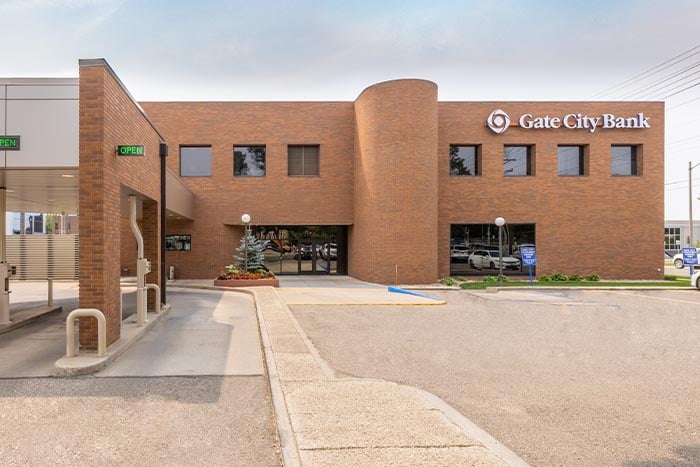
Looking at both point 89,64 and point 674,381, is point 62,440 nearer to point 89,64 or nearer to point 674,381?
point 89,64

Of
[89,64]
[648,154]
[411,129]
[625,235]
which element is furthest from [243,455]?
[648,154]

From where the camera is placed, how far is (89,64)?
283 inches

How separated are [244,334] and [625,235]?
2283cm

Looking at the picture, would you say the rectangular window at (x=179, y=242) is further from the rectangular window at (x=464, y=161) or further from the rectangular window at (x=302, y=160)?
the rectangular window at (x=464, y=161)

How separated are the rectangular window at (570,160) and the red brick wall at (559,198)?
45 centimetres

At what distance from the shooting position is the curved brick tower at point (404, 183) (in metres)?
21.2

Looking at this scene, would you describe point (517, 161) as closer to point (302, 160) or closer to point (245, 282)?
point (302, 160)

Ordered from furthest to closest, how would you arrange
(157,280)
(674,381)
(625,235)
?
1. (625,235)
2. (157,280)
3. (674,381)

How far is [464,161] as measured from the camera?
2427 cm

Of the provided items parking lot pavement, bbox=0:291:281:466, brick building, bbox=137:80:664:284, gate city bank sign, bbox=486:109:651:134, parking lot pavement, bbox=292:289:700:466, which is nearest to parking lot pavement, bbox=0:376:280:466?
parking lot pavement, bbox=0:291:281:466

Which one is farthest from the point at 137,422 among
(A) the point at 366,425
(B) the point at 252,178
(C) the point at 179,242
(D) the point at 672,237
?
(D) the point at 672,237

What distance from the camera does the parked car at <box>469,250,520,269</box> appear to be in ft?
79.3

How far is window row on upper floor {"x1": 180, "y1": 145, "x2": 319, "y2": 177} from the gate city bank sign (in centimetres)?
1000

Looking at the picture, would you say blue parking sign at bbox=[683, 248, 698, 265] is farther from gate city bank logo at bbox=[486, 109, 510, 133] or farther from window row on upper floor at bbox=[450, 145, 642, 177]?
gate city bank logo at bbox=[486, 109, 510, 133]
